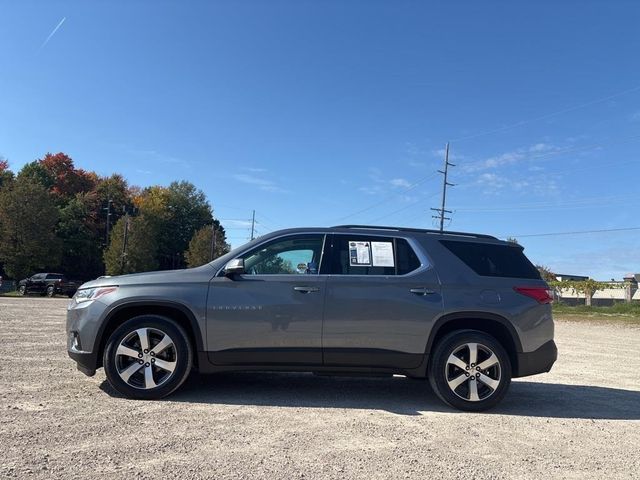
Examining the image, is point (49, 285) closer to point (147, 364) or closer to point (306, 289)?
point (147, 364)

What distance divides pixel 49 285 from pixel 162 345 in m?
36.0

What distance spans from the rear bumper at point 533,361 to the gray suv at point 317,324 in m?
0.01

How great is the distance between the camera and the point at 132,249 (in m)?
55.8

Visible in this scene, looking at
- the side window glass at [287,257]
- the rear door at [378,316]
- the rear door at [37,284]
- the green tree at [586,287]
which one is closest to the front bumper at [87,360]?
the side window glass at [287,257]

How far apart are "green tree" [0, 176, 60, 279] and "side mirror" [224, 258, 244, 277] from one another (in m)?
41.2

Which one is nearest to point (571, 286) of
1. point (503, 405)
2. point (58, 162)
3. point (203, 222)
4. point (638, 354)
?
point (638, 354)

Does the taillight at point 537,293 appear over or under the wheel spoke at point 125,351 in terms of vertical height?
over

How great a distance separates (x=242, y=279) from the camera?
548 centimetres

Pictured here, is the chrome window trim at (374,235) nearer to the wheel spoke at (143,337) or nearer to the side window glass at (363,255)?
the side window glass at (363,255)

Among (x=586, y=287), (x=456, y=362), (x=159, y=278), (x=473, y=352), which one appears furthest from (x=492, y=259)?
(x=586, y=287)

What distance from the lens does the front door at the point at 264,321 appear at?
5355mm

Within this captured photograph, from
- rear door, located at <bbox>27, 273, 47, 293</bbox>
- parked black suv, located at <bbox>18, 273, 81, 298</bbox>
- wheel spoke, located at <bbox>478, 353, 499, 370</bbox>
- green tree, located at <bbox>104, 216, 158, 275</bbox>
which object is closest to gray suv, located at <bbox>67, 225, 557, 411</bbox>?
wheel spoke, located at <bbox>478, 353, 499, 370</bbox>

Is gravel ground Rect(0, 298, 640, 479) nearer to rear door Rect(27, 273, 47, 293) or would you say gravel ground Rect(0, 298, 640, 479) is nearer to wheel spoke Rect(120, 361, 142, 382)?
wheel spoke Rect(120, 361, 142, 382)

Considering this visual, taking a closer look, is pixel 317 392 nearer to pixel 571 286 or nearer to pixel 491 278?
pixel 491 278
